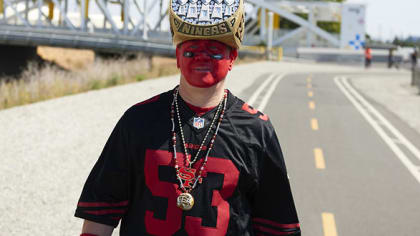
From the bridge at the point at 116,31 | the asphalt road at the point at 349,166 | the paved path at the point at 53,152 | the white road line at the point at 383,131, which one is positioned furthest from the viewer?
the bridge at the point at 116,31

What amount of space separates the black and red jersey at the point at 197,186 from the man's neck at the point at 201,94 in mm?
36

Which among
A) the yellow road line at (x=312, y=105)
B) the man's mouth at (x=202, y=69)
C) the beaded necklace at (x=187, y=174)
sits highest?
the man's mouth at (x=202, y=69)

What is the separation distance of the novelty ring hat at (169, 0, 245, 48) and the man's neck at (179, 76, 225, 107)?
0.65 ft

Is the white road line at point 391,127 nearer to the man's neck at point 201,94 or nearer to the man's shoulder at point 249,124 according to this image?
the man's shoulder at point 249,124

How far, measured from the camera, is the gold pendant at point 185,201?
1.97 metres

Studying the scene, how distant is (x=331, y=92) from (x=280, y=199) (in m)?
19.0

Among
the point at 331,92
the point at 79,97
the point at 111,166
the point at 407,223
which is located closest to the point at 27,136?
the point at 79,97

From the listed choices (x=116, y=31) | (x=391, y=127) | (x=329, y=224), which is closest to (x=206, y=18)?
(x=329, y=224)

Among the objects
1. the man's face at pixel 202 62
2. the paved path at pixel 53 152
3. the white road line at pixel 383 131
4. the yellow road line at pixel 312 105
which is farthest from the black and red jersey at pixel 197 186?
the yellow road line at pixel 312 105

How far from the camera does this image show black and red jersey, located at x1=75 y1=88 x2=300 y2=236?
2.03m

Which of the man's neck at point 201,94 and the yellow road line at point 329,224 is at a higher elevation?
the man's neck at point 201,94

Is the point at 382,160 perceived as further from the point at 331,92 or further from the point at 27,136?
the point at 331,92

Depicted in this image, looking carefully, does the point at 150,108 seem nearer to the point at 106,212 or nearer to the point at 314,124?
the point at 106,212

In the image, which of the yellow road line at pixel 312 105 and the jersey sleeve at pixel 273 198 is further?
the yellow road line at pixel 312 105
